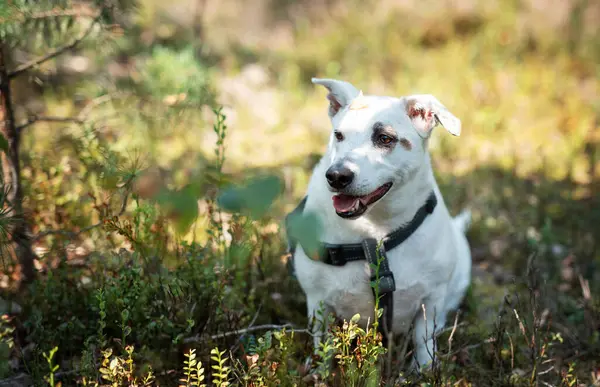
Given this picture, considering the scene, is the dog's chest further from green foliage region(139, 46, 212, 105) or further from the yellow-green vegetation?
green foliage region(139, 46, 212, 105)

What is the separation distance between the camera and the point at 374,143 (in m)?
2.64

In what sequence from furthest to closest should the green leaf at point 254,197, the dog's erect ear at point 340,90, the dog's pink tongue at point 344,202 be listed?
the dog's erect ear at point 340,90 → the dog's pink tongue at point 344,202 → the green leaf at point 254,197

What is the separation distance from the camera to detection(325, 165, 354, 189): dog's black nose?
2.43 m

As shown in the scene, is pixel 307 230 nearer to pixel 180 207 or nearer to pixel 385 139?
pixel 180 207

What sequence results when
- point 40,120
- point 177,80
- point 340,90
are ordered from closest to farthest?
point 340,90
point 40,120
point 177,80

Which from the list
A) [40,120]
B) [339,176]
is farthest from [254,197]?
[40,120]

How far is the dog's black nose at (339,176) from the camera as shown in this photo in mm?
2430

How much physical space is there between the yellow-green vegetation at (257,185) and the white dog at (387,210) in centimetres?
23

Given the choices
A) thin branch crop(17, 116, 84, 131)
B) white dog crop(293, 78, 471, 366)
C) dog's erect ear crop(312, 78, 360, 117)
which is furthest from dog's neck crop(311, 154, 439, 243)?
thin branch crop(17, 116, 84, 131)

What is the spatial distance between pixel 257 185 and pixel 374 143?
1443 millimetres

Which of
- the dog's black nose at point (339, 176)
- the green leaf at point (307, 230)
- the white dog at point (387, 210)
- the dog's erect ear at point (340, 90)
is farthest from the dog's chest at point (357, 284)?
the green leaf at point (307, 230)

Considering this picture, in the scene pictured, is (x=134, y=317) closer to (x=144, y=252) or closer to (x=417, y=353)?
(x=144, y=252)

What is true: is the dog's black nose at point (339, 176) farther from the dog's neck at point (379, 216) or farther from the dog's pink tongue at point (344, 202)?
the dog's neck at point (379, 216)

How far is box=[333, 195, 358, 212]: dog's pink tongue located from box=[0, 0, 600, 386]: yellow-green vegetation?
16.5 inches
